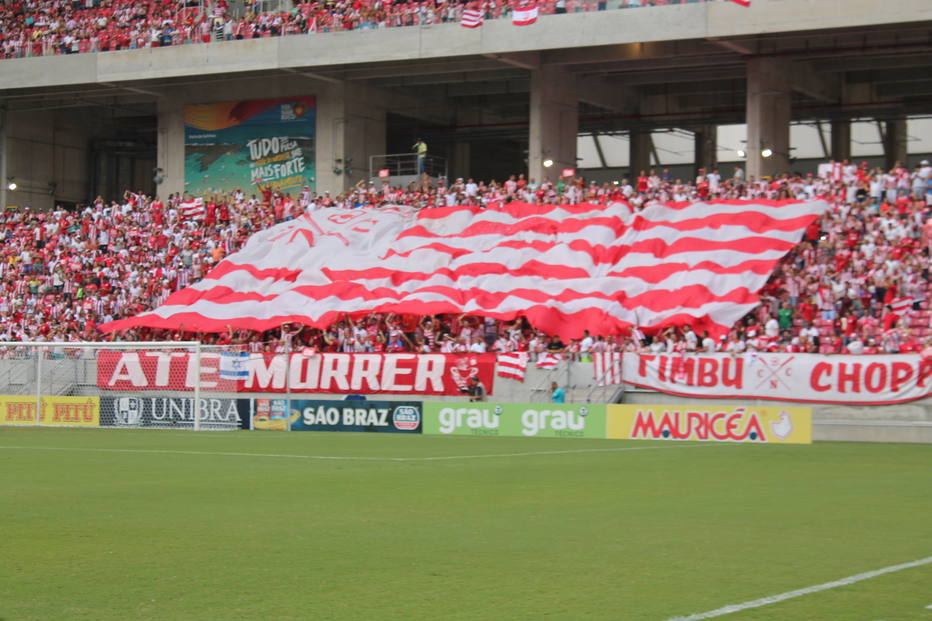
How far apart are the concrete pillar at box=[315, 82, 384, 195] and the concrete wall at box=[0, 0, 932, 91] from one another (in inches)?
137

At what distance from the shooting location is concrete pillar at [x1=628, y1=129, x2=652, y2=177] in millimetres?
59875

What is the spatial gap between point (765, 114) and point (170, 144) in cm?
2556

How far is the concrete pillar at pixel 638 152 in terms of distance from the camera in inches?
2357

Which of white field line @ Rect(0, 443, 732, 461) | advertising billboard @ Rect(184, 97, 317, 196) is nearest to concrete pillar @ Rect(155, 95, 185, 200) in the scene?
advertising billboard @ Rect(184, 97, 317, 196)

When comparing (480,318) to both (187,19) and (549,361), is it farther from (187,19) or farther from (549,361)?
(187,19)

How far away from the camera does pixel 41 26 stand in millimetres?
57406

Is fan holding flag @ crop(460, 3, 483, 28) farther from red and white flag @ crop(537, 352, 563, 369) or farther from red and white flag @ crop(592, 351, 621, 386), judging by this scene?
red and white flag @ crop(592, 351, 621, 386)

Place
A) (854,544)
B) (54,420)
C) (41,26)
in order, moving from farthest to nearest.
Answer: (41,26) < (54,420) < (854,544)

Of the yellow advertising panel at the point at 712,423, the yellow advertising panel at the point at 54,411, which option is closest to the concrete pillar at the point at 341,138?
the yellow advertising panel at the point at 54,411

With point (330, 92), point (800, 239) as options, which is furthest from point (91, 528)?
point (330, 92)

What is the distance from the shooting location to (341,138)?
53469mm

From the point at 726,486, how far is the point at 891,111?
41894 mm

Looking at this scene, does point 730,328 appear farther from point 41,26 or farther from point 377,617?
point 41,26

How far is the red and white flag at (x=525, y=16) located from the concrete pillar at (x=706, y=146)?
16.2 metres
